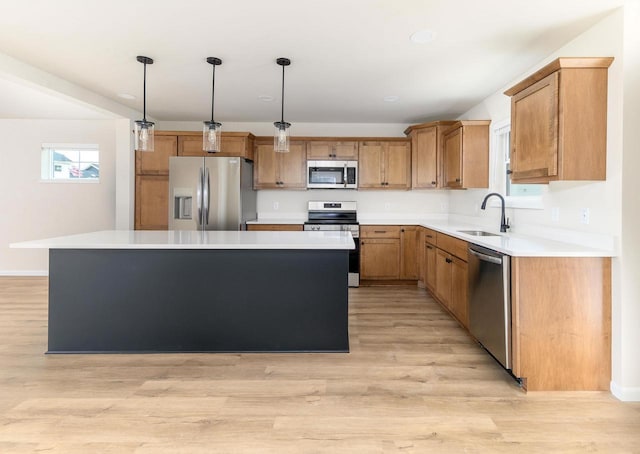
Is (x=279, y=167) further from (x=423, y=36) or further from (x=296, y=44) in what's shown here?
(x=423, y=36)

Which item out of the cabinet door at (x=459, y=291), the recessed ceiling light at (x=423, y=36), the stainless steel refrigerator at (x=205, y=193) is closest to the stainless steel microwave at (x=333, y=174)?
the stainless steel refrigerator at (x=205, y=193)

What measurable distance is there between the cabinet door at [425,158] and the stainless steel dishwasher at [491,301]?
2.21m

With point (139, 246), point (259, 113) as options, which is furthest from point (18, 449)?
point (259, 113)

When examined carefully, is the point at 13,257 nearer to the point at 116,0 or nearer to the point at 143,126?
the point at 143,126

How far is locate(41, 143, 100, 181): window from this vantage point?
5570 mm

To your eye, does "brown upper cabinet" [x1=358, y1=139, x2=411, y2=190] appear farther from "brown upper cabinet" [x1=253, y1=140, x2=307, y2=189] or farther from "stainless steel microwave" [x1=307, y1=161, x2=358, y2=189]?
"brown upper cabinet" [x1=253, y1=140, x2=307, y2=189]

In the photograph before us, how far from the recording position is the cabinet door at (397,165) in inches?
207

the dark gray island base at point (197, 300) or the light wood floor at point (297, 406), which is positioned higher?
the dark gray island base at point (197, 300)

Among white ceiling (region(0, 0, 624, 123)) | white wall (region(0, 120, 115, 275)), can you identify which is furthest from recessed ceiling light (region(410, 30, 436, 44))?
white wall (region(0, 120, 115, 275))

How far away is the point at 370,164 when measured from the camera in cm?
528

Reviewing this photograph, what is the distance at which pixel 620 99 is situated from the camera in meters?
2.17

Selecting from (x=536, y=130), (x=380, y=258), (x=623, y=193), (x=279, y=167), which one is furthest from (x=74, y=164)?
(x=623, y=193)

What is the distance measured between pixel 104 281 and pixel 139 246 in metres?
0.49

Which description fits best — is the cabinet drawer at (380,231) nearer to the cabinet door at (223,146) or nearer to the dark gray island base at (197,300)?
the cabinet door at (223,146)
